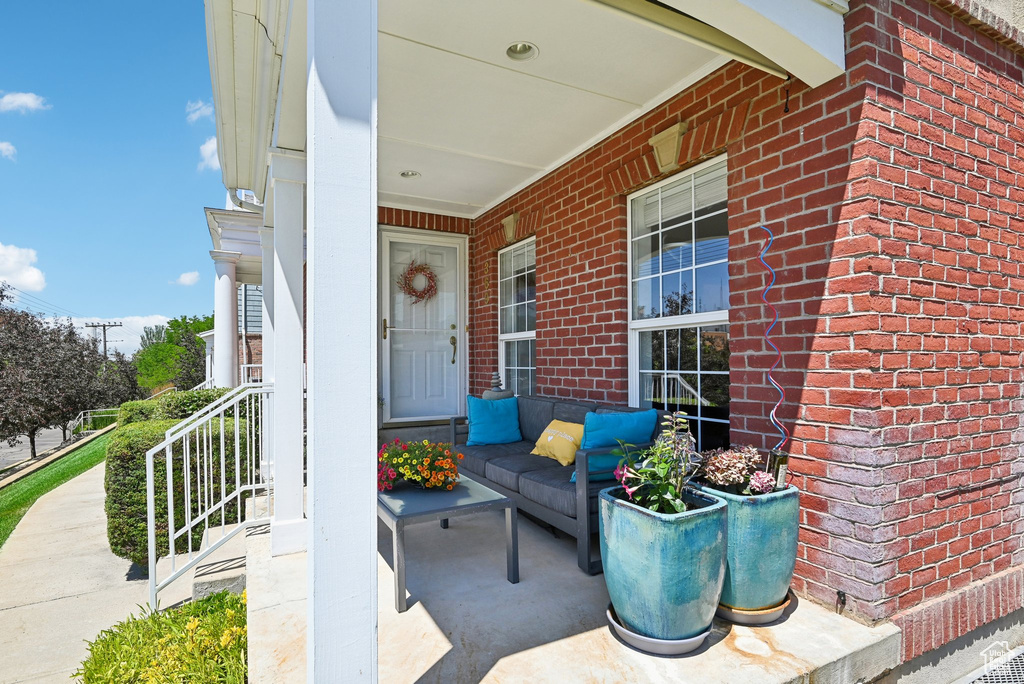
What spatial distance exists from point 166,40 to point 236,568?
41.0 ft

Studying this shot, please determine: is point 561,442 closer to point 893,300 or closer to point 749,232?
point 749,232

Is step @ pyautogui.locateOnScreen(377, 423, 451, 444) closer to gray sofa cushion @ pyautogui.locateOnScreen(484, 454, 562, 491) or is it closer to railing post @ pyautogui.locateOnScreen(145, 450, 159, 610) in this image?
gray sofa cushion @ pyautogui.locateOnScreen(484, 454, 562, 491)

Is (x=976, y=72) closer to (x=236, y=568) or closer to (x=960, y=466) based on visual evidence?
(x=960, y=466)

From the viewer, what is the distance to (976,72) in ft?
7.84

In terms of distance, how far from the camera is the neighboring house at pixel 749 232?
1275mm

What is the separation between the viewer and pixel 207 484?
3266mm

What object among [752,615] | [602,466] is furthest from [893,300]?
[602,466]

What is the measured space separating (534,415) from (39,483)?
813 cm

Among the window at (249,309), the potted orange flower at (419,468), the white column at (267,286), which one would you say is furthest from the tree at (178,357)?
the potted orange flower at (419,468)

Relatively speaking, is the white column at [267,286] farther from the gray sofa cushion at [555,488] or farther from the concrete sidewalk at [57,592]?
the gray sofa cushion at [555,488]

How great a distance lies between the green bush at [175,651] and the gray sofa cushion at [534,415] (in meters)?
2.32

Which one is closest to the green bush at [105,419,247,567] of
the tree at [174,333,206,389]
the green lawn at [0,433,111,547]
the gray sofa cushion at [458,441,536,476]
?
the green lawn at [0,433,111,547]

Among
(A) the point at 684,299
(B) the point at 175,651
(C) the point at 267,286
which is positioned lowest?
(B) the point at 175,651

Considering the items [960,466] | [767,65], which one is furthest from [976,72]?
[960,466]
